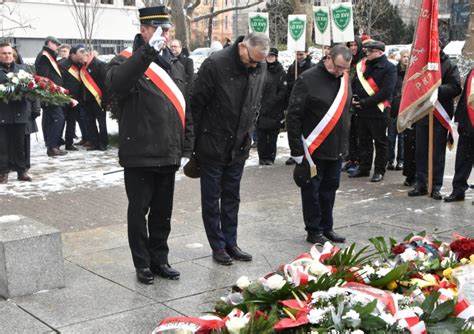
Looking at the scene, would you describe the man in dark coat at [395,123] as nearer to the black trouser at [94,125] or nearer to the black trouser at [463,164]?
the black trouser at [463,164]

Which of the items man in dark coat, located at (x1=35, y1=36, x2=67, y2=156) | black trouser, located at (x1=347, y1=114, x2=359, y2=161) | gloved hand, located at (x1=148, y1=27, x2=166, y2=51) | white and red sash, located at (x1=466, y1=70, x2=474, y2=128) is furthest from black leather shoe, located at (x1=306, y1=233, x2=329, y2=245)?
man in dark coat, located at (x1=35, y1=36, x2=67, y2=156)

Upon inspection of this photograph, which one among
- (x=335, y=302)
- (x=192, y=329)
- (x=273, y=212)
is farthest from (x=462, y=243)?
(x=273, y=212)

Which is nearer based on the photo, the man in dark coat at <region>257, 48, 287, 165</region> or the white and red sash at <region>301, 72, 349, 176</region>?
the white and red sash at <region>301, 72, 349, 176</region>

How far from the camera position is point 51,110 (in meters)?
13.0

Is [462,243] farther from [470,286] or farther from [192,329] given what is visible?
[192,329]

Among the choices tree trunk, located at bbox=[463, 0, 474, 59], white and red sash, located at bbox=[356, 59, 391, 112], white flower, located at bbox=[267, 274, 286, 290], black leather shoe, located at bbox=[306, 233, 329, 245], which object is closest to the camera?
white flower, located at bbox=[267, 274, 286, 290]

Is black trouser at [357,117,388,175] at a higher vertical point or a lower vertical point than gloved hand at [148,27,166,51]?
lower

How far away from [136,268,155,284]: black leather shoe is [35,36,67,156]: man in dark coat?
794 cm

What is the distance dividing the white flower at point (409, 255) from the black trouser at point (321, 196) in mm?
2409

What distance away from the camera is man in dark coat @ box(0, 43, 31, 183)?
10359 mm

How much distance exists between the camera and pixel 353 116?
11.3 m

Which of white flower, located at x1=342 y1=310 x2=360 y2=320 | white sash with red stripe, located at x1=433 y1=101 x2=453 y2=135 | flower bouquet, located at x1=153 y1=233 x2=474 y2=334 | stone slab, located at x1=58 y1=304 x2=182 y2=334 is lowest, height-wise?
stone slab, located at x1=58 y1=304 x2=182 y2=334

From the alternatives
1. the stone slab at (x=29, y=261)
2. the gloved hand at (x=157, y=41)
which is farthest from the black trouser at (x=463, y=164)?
the stone slab at (x=29, y=261)

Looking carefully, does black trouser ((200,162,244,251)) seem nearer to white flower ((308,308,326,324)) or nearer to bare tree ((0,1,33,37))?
white flower ((308,308,326,324))
